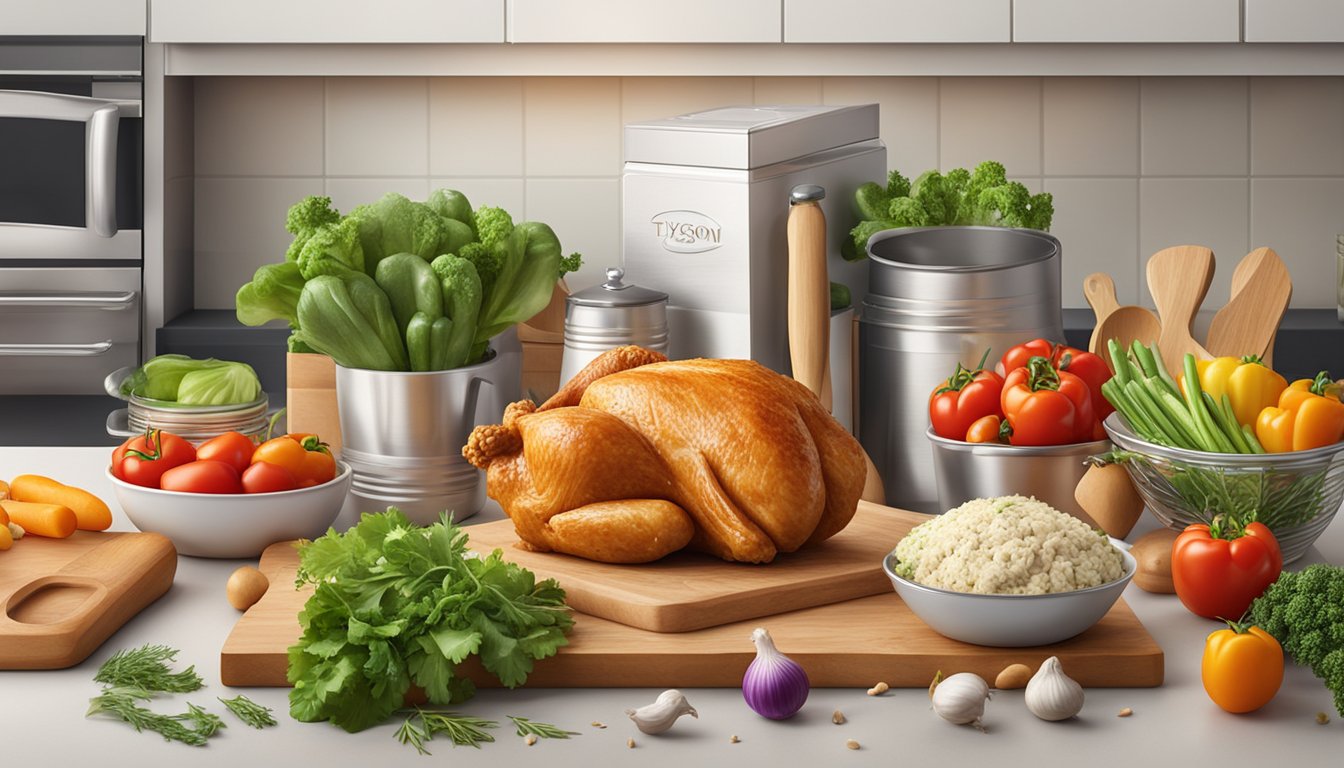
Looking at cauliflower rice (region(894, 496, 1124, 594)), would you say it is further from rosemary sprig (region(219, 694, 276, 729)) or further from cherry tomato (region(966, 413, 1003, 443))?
rosemary sprig (region(219, 694, 276, 729))

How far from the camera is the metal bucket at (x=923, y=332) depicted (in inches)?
52.2

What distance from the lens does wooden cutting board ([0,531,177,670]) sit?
986 millimetres

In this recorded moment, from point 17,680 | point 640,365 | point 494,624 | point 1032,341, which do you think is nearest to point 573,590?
point 494,624

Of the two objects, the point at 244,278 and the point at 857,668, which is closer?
the point at 857,668

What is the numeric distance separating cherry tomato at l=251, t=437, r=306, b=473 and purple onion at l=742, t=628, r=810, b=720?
0.50 metres

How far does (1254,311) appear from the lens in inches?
61.7

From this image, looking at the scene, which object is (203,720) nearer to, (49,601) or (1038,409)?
(49,601)

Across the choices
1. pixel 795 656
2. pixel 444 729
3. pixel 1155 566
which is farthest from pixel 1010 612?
pixel 444 729

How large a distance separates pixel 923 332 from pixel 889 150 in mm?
1762

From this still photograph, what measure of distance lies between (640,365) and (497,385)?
157 millimetres

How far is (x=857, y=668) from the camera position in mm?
968

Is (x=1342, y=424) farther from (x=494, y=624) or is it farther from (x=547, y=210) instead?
(x=547, y=210)

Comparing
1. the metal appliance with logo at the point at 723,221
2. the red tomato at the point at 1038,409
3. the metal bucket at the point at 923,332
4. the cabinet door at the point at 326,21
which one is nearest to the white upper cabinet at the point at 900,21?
the cabinet door at the point at 326,21

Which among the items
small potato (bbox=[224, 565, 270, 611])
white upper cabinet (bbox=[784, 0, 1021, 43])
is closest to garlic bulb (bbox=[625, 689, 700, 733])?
small potato (bbox=[224, 565, 270, 611])
